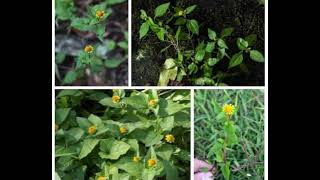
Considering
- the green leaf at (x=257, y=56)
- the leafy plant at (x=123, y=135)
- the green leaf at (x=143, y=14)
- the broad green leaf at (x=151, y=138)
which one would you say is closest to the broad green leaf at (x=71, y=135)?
the leafy plant at (x=123, y=135)

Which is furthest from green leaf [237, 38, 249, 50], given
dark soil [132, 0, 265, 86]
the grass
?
the grass

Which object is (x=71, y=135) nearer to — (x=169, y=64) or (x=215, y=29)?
(x=169, y=64)

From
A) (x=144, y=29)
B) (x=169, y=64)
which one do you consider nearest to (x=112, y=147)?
(x=169, y=64)

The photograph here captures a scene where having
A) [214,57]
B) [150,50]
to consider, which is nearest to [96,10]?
[150,50]

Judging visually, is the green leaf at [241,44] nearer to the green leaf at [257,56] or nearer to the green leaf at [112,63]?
the green leaf at [257,56]

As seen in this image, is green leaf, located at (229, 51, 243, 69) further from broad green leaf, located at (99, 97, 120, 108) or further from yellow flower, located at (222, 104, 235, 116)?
broad green leaf, located at (99, 97, 120, 108)
